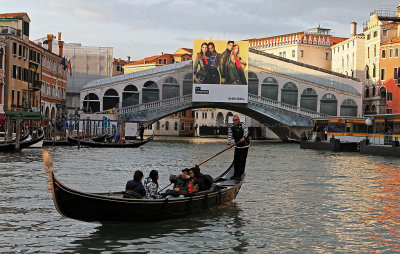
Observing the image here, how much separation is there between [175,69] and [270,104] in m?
7.36

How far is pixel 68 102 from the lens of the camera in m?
55.8

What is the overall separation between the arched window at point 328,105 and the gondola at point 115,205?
39655 millimetres

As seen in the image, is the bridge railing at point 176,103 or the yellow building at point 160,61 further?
the yellow building at point 160,61

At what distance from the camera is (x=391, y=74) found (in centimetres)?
4662

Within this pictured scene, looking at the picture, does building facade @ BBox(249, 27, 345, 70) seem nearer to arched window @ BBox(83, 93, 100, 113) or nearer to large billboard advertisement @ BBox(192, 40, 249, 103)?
large billboard advertisement @ BBox(192, 40, 249, 103)

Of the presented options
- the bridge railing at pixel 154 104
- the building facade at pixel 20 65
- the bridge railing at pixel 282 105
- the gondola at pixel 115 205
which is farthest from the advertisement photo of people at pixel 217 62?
the gondola at pixel 115 205

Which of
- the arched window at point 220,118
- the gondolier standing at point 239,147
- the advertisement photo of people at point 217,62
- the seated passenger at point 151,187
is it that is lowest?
the seated passenger at point 151,187

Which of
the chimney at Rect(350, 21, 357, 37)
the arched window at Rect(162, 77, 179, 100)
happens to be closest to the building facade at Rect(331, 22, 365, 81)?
the chimney at Rect(350, 21, 357, 37)

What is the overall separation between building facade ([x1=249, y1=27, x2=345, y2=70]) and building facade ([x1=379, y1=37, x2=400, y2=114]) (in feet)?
61.3

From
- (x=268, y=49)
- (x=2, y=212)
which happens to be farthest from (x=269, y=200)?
(x=268, y=49)

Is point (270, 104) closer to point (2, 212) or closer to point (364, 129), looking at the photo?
point (364, 129)

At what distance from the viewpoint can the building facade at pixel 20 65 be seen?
3297cm

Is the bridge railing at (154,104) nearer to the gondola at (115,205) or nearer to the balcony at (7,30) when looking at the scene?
the balcony at (7,30)

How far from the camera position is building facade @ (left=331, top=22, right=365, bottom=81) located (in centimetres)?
5378
